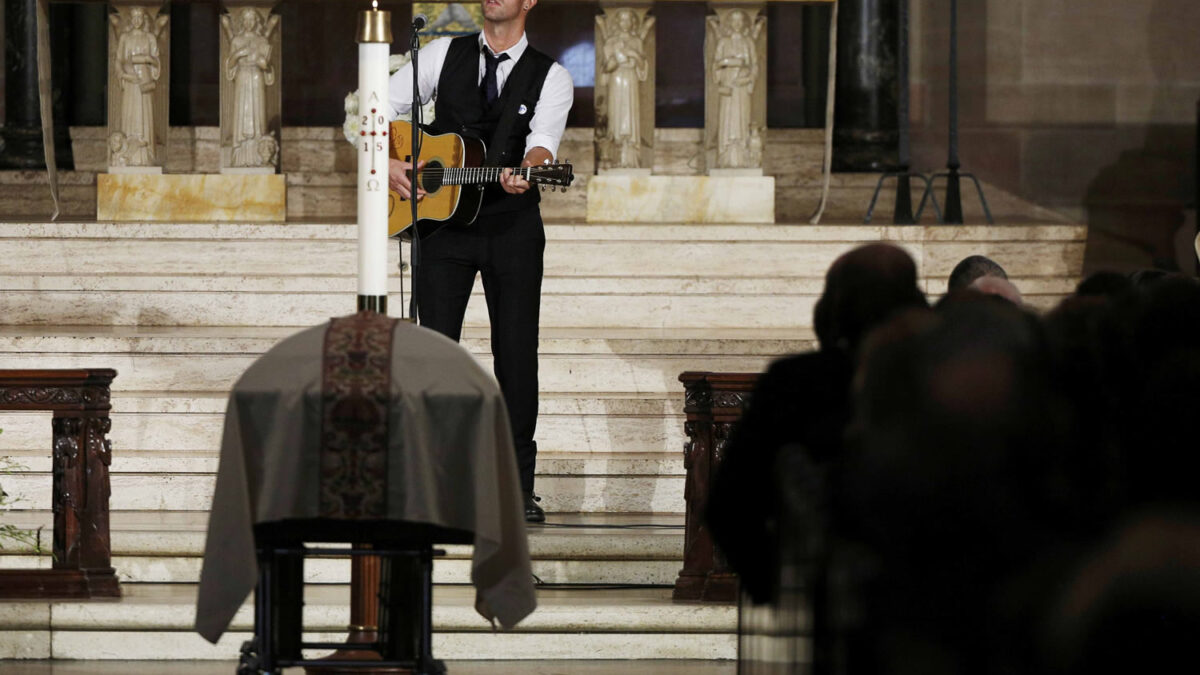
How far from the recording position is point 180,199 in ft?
31.5

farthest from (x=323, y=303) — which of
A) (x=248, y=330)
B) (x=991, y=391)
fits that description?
(x=991, y=391)

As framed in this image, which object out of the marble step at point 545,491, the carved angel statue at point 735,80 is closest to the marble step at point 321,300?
the carved angel statue at point 735,80

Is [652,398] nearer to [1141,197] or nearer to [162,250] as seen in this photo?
[162,250]

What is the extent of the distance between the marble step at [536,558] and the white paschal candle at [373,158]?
1885 mm

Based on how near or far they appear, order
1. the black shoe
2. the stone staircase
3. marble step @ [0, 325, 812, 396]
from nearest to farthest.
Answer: the stone staircase
the black shoe
marble step @ [0, 325, 812, 396]

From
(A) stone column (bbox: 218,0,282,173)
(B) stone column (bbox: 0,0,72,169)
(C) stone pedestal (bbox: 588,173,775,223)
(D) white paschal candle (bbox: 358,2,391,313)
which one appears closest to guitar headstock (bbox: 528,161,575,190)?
(D) white paschal candle (bbox: 358,2,391,313)

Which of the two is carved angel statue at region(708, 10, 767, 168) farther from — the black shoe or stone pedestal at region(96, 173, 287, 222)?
the black shoe

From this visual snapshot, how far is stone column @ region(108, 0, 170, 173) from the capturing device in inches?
383

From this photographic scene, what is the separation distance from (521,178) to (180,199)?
15.2 ft

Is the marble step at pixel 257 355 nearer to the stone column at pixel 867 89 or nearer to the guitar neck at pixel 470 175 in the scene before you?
the guitar neck at pixel 470 175

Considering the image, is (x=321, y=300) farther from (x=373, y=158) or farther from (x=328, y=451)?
(x=328, y=451)

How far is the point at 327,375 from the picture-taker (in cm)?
342

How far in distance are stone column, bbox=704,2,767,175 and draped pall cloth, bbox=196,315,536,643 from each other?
6522mm

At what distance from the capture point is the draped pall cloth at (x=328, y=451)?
11.2ft
